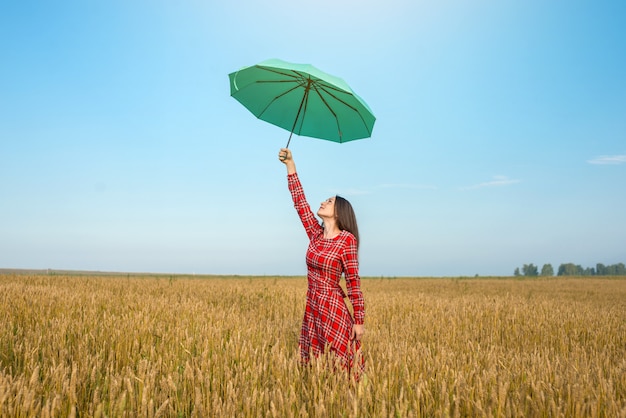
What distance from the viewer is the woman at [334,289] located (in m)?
4.23

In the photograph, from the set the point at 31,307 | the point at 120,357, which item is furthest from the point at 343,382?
the point at 31,307

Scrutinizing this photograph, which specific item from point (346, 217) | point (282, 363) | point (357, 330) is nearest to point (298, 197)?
point (346, 217)

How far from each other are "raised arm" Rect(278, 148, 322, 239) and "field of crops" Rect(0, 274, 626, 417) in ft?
4.59

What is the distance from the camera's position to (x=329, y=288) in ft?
14.3

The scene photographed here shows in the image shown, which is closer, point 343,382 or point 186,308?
point 343,382

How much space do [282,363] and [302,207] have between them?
1.87 meters

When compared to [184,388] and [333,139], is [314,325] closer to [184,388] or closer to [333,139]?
[184,388]

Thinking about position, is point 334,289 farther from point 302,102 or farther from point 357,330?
point 302,102

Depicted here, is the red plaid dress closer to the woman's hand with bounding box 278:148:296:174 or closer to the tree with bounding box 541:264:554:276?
the woman's hand with bounding box 278:148:296:174

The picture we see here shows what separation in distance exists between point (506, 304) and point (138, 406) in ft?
36.3

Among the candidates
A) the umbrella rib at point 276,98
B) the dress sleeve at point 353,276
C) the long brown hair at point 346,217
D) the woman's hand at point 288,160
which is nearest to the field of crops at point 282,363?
the dress sleeve at point 353,276

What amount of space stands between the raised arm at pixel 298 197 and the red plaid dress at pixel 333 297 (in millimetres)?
401

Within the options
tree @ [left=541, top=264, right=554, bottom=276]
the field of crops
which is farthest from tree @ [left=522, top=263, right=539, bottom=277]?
the field of crops

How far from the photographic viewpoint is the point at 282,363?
12.2 ft
